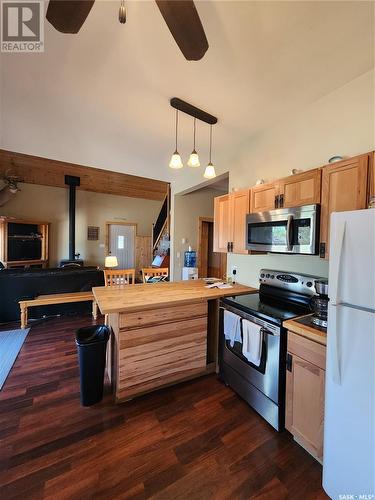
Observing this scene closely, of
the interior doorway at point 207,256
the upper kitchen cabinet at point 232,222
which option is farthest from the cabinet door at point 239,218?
the interior doorway at point 207,256

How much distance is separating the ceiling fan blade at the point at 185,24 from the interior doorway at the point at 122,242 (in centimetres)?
745

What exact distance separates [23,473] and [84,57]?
9.72 feet

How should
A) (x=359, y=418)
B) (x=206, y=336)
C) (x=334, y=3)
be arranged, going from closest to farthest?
(x=359, y=418) < (x=334, y=3) < (x=206, y=336)

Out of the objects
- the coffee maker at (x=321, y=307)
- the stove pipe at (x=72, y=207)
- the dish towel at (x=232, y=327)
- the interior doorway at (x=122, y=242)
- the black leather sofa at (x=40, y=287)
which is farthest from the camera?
the interior doorway at (x=122, y=242)

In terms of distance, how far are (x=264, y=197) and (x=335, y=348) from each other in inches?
60.0

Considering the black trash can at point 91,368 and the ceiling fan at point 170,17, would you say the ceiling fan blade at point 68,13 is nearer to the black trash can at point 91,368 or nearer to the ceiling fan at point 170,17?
the ceiling fan at point 170,17

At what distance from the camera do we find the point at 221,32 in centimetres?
143

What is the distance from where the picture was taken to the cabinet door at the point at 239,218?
2439 millimetres

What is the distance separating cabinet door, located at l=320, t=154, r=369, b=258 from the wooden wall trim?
4.79 metres

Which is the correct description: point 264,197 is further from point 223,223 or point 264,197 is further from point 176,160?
point 176,160

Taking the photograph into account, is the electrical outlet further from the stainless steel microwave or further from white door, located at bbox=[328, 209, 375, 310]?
white door, located at bbox=[328, 209, 375, 310]

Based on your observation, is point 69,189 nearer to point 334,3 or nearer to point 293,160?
point 293,160

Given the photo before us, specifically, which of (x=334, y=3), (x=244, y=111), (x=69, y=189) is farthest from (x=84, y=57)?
(x=69, y=189)

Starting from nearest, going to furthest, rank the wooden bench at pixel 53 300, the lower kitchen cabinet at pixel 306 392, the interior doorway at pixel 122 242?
the lower kitchen cabinet at pixel 306 392 < the wooden bench at pixel 53 300 < the interior doorway at pixel 122 242
